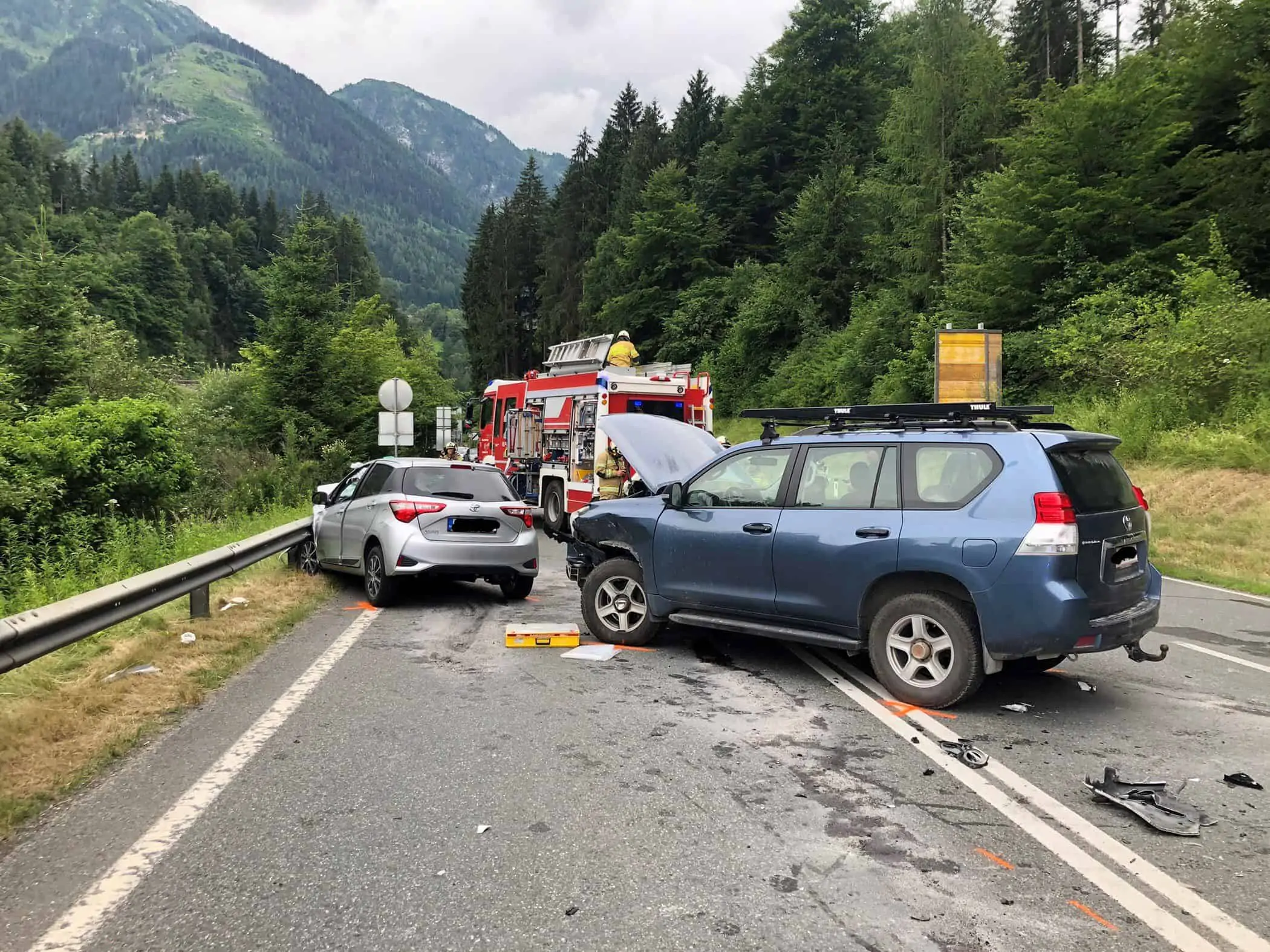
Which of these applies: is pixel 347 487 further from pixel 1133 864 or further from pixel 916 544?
pixel 1133 864

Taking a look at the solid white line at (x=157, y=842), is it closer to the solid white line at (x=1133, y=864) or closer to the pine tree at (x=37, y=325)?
the solid white line at (x=1133, y=864)

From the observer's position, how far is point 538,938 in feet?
9.37

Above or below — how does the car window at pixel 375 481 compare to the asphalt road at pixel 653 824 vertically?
above

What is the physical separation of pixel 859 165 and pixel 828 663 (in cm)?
3938

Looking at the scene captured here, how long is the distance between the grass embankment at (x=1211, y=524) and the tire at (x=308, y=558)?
1187 centimetres

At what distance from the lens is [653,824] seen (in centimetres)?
377

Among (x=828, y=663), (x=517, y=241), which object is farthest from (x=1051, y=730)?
(x=517, y=241)

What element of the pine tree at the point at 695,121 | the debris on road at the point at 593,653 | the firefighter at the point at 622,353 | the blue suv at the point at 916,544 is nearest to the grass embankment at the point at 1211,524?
the blue suv at the point at 916,544

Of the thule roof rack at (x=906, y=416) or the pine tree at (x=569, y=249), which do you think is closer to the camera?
the thule roof rack at (x=906, y=416)

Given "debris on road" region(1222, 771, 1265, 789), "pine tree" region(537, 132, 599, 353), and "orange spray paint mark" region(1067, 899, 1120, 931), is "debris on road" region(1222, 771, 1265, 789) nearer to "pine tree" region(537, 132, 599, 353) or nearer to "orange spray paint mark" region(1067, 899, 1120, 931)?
"orange spray paint mark" region(1067, 899, 1120, 931)

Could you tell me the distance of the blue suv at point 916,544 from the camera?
5.25 meters

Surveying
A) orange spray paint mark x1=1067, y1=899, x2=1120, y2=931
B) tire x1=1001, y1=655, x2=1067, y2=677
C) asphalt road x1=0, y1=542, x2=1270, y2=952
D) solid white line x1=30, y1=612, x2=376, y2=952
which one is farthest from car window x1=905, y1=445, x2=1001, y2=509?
solid white line x1=30, y1=612, x2=376, y2=952

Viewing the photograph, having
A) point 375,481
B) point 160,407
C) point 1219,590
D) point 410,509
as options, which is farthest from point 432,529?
point 1219,590

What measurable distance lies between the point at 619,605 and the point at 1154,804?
4.35 metres
